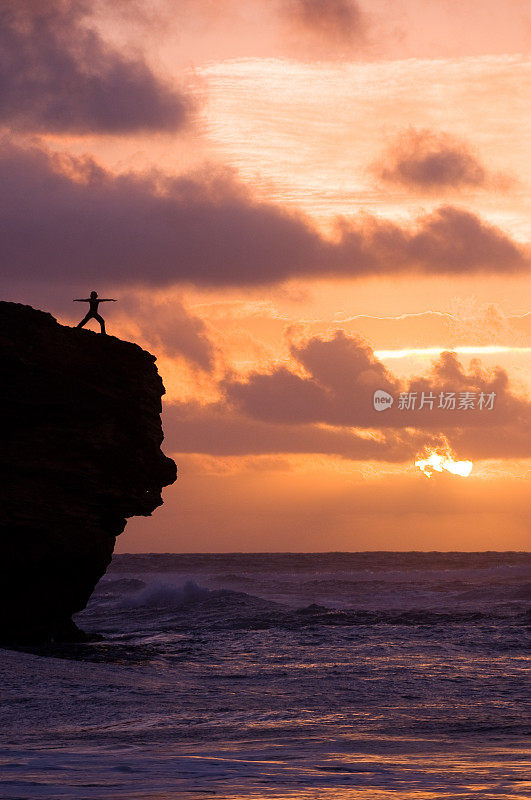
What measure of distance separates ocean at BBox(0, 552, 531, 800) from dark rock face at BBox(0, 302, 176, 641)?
72.0 inches

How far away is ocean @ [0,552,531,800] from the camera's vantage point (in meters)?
9.38

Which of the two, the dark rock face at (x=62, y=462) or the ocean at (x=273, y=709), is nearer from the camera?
the ocean at (x=273, y=709)

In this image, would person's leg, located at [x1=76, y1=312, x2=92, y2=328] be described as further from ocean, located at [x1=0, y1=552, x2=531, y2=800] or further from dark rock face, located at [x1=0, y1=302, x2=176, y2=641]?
ocean, located at [x1=0, y1=552, x2=531, y2=800]

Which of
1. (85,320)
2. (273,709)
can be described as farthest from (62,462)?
(273,709)

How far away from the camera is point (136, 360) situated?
88.8 feet

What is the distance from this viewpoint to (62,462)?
25.0m

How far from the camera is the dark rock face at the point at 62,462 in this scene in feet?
79.7

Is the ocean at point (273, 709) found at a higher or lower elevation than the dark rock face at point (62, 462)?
lower

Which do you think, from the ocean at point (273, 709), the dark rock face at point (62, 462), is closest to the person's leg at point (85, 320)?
the dark rock face at point (62, 462)

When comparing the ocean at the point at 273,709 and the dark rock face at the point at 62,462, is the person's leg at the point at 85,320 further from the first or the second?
the ocean at the point at 273,709

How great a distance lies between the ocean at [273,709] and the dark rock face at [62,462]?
183 cm

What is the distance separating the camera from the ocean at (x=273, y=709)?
9383mm

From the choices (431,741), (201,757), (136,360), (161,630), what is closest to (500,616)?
(161,630)

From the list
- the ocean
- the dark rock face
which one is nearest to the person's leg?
the dark rock face
